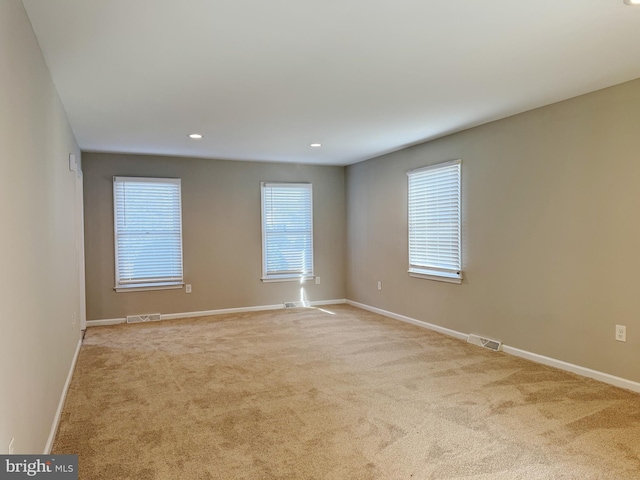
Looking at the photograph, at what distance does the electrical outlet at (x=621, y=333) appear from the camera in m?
3.36

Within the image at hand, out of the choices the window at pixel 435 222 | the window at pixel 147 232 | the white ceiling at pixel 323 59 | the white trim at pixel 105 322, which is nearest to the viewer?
the white ceiling at pixel 323 59

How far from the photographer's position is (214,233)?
6613 mm

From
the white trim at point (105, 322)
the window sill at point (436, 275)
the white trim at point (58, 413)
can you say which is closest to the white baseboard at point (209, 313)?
the white trim at point (105, 322)

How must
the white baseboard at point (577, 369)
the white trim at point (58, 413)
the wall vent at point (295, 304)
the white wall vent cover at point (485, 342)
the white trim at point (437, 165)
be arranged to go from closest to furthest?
the white trim at point (58, 413)
the white baseboard at point (577, 369)
the white wall vent cover at point (485, 342)
the white trim at point (437, 165)
the wall vent at point (295, 304)

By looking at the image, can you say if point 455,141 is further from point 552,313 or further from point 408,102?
point 552,313

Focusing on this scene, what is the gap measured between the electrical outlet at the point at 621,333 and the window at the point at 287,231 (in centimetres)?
463

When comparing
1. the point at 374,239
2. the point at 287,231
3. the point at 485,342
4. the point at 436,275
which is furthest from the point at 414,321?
the point at 287,231

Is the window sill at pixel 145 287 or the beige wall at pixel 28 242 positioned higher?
the beige wall at pixel 28 242

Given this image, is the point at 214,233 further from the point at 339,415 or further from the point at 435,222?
the point at 339,415

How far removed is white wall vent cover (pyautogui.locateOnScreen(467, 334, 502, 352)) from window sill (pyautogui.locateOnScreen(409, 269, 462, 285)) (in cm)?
63

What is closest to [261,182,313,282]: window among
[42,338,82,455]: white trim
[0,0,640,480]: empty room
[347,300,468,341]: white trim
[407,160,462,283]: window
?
[0,0,640,480]: empty room

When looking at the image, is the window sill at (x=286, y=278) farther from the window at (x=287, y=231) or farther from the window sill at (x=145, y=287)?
the window sill at (x=145, y=287)

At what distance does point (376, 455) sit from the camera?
2.42 m

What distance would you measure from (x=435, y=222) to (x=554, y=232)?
63.0 inches
